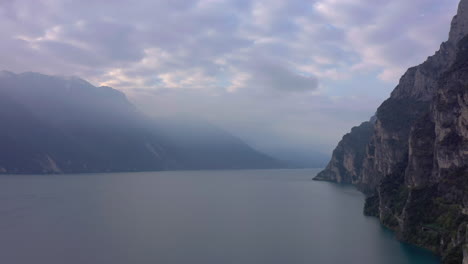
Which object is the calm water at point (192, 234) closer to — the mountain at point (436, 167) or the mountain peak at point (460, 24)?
the mountain at point (436, 167)

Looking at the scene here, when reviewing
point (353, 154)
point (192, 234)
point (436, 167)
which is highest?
point (353, 154)

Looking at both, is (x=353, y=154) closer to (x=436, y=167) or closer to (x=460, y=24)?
(x=460, y=24)

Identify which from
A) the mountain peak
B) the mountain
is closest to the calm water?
the mountain

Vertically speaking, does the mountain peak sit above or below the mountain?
above

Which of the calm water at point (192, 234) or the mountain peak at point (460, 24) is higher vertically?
the mountain peak at point (460, 24)

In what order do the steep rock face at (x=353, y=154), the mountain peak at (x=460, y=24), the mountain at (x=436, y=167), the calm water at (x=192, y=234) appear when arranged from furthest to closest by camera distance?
the steep rock face at (x=353, y=154), the mountain peak at (x=460, y=24), the mountain at (x=436, y=167), the calm water at (x=192, y=234)

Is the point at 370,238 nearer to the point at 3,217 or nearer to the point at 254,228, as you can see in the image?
the point at 254,228

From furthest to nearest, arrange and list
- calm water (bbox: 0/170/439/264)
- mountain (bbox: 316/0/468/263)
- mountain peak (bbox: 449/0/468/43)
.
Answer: mountain peak (bbox: 449/0/468/43)
mountain (bbox: 316/0/468/263)
calm water (bbox: 0/170/439/264)

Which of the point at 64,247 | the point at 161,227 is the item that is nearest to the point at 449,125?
the point at 161,227

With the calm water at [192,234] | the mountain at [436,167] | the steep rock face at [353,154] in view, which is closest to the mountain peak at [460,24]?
the mountain at [436,167]

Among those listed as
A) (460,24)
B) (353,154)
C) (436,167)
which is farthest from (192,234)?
(353,154)

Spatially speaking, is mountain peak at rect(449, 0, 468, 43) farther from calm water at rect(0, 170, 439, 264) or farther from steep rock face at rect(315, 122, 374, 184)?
steep rock face at rect(315, 122, 374, 184)
